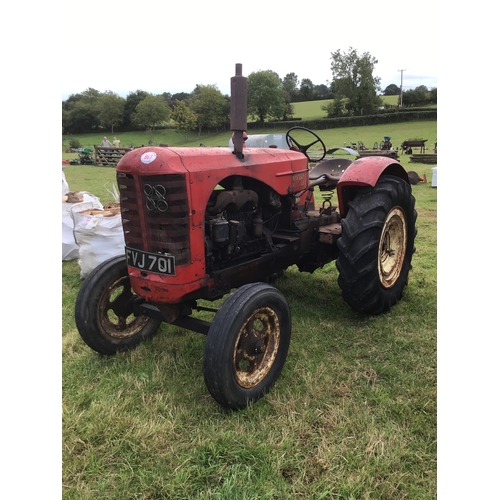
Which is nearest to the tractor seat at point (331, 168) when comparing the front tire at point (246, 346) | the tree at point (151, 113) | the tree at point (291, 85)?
the front tire at point (246, 346)

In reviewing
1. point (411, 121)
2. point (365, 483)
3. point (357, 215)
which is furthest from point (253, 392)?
point (411, 121)

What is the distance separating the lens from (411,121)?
127ft

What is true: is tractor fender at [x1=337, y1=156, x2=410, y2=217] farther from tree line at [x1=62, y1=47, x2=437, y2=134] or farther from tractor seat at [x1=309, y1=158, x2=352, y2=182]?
tree line at [x1=62, y1=47, x2=437, y2=134]

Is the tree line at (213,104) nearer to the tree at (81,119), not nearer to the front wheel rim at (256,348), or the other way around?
the tree at (81,119)

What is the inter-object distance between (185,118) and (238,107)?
37.8 meters

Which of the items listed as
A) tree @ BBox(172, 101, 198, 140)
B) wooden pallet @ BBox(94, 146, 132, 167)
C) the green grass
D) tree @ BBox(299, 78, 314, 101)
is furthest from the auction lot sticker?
tree @ BBox(299, 78, 314, 101)

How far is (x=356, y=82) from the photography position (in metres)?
48.4

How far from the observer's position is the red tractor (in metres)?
2.52

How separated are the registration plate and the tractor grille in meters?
0.04

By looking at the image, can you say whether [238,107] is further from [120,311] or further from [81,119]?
[81,119]

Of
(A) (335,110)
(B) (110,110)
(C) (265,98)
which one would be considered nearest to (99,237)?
(C) (265,98)

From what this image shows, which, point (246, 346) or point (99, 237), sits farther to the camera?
point (99, 237)

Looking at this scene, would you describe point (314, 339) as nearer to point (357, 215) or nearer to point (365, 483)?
point (357, 215)

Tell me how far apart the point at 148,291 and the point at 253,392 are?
3.10 ft
